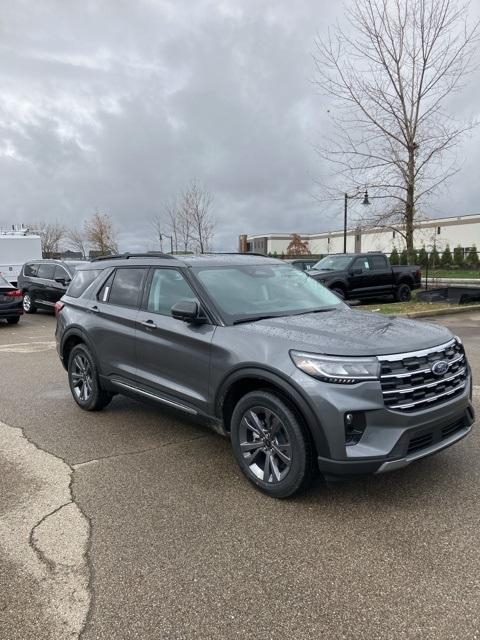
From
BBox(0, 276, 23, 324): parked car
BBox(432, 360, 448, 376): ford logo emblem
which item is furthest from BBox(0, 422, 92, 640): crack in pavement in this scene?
BBox(0, 276, 23, 324): parked car

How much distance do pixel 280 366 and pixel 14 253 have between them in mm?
20334

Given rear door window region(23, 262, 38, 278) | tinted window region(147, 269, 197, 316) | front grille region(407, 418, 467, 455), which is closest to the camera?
front grille region(407, 418, 467, 455)

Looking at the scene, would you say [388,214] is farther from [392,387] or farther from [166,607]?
[166,607]

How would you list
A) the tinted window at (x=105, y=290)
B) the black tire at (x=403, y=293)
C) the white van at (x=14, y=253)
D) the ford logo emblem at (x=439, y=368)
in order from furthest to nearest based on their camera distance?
1. the white van at (x=14, y=253)
2. the black tire at (x=403, y=293)
3. the tinted window at (x=105, y=290)
4. the ford logo emblem at (x=439, y=368)

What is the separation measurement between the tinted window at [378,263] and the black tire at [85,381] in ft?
41.8

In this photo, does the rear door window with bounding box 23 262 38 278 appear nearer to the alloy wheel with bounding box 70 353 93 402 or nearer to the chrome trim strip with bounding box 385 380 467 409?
the alloy wheel with bounding box 70 353 93 402

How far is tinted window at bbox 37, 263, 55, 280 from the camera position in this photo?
598 inches

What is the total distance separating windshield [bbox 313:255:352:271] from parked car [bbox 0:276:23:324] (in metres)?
9.08

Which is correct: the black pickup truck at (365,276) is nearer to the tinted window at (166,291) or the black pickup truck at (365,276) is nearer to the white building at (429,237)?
the tinted window at (166,291)

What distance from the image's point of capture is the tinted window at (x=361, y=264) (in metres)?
16.4

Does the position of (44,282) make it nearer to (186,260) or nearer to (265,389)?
(186,260)

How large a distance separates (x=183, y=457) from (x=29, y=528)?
139 cm

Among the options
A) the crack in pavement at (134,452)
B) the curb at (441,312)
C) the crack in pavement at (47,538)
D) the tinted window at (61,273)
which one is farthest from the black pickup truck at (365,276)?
the crack in pavement at (47,538)

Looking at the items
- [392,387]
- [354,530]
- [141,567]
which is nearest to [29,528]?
[141,567]
